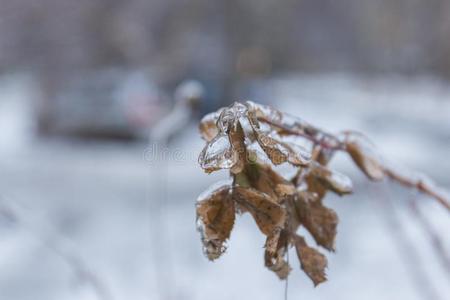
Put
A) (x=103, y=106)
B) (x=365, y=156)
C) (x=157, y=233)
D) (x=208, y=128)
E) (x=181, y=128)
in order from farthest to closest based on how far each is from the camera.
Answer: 1. (x=103, y=106)
2. (x=181, y=128)
3. (x=157, y=233)
4. (x=365, y=156)
5. (x=208, y=128)

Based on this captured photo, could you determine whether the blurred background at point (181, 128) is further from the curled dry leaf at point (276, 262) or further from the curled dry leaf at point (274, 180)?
the curled dry leaf at point (276, 262)

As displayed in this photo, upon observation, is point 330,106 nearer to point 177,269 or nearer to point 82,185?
point 82,185

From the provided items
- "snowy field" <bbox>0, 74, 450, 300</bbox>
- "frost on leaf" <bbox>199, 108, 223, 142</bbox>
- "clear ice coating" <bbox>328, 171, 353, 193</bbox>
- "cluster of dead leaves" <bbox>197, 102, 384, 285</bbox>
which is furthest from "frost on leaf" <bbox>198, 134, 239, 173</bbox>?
"snowy field" <bbox>0, 74, 450, 300</bbox>

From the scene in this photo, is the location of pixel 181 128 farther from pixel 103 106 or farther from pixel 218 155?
pixel 218 155

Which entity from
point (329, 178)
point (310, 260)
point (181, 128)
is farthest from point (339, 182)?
point (181, 128)

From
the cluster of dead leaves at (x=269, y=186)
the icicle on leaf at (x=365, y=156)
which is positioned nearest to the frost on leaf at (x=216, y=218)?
the cluster of dead leaves at (x=269, y=186)

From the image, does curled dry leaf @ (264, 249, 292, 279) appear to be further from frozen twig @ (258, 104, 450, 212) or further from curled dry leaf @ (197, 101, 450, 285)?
frozen twig @ (258, 104, 450, 212)

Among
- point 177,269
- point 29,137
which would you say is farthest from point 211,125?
point 29,137
